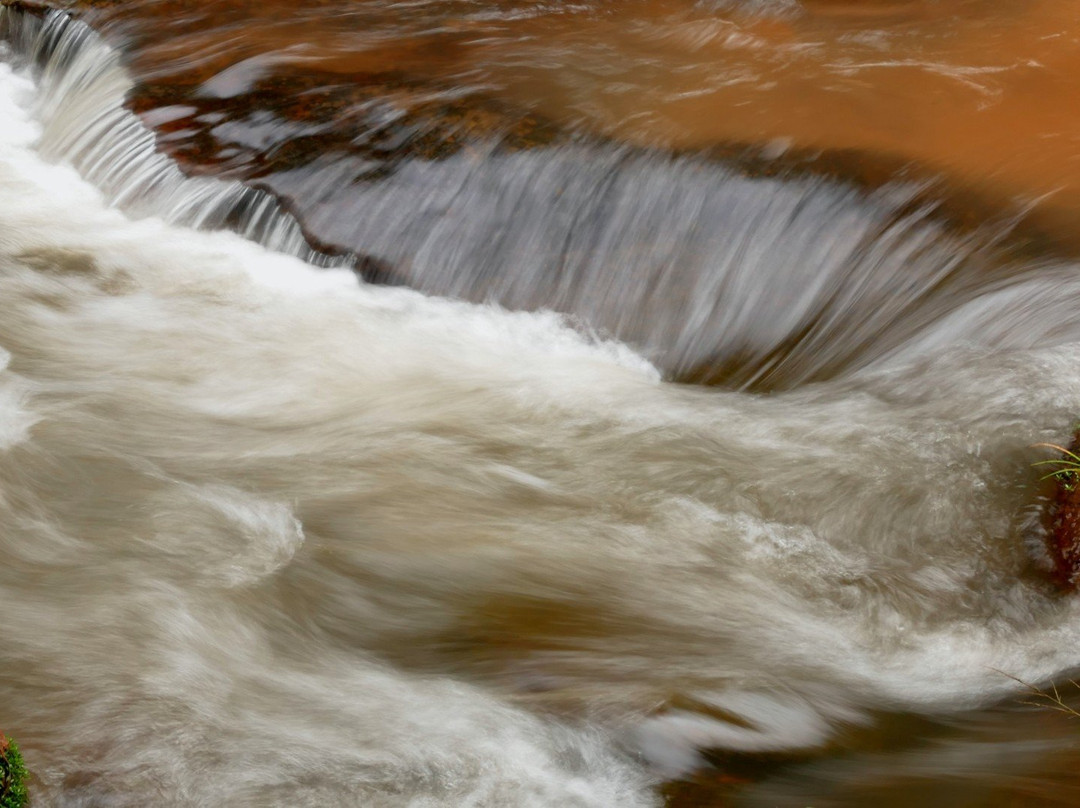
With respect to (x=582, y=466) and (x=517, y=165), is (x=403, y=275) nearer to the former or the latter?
(x=517, y=165)

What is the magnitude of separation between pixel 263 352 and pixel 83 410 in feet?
2.57

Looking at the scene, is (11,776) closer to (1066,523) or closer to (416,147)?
(1066,523)

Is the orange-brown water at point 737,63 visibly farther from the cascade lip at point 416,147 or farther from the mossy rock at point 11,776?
the mossy rock at point 11,776

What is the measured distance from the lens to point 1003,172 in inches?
197

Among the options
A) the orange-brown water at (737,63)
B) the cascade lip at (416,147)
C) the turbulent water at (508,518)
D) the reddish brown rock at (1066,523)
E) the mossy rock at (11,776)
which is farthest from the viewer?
the orange-brown water at (737,63)

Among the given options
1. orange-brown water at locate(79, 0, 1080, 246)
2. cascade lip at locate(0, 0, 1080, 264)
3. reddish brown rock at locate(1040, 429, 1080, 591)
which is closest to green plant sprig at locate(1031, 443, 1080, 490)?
reddish brown rock at locate(1040, 429, 1080, 591)

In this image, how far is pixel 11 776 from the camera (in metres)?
2.56

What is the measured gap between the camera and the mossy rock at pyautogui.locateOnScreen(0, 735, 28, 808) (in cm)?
254

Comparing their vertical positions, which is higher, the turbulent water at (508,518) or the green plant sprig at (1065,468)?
the green plant sprig at (1065,468)

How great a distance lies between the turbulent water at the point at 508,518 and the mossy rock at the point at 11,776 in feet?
0.42

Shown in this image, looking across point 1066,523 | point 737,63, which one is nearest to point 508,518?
point 1066,523

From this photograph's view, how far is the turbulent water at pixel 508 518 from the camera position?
2.96m

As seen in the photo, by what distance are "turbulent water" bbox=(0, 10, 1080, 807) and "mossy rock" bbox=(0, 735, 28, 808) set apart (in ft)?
0.42

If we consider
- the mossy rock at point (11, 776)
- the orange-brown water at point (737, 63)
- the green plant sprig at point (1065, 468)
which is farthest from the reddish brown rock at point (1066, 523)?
the mossy rock at point (11, 776)
